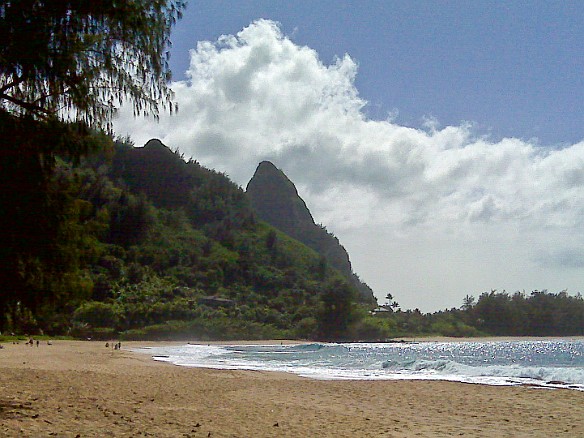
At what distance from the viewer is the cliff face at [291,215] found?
188 metres

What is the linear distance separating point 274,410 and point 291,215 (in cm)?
17582

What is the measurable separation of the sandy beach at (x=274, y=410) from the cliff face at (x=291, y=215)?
16579cm

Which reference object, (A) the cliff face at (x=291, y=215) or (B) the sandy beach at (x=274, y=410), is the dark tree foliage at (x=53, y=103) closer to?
(B) the sandy beach at (x=274, y=410)

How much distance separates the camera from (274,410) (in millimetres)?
13008

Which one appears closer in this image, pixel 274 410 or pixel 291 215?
pixel 274 410

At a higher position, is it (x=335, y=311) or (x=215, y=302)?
(x=215, y=302)

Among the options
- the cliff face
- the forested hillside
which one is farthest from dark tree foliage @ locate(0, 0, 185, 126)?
A: the cliff face

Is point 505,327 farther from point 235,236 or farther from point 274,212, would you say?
point 274,212

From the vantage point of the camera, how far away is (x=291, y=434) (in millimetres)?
9695

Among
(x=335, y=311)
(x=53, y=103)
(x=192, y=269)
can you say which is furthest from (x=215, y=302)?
(x=53, y=103)

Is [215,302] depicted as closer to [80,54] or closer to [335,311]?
[335,311]

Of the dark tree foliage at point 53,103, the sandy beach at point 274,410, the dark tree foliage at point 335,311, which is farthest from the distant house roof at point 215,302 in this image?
the dark tree foliage at point 53,103

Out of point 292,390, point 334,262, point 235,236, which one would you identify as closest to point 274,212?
point 334,262

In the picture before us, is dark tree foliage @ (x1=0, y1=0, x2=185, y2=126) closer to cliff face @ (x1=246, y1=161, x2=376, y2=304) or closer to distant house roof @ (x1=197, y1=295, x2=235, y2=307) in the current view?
distant house roof @ (x1=197, y1=295, x2=235, y2=307)
